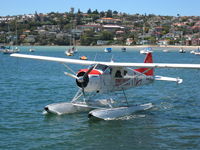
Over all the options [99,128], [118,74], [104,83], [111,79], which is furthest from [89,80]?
[118,74]

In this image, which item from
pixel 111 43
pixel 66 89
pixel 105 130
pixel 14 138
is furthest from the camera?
pixel 111 43

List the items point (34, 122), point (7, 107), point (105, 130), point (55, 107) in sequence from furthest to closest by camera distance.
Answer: point (7, 107) → point (55, 107) → point (34, 122) → point (105, 130)

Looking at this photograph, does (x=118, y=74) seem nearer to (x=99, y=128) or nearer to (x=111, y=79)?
(x=111, y=79)

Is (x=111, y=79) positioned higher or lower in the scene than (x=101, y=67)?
lower

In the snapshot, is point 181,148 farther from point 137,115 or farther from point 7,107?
point 7,107

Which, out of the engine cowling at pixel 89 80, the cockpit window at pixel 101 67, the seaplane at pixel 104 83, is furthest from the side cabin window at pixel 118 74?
the engine cowling at pixel 89 80

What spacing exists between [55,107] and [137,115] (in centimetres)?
335

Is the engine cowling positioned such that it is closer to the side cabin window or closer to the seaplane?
the seaplane

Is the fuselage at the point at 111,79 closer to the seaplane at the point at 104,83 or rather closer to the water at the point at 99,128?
the seaplane at the point at 104,83

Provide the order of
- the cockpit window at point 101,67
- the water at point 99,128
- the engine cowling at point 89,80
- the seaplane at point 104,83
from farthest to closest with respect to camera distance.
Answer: the cockpit window at point 101,67 < the seaplane at point 104,83 < the engine cowling at point 89,80 < the water at point 99,128

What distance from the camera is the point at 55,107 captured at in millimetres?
15258

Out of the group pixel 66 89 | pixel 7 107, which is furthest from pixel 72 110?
pixel 66 89

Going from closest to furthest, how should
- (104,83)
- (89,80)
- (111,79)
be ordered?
1. (89,80)
2. (104,83)
3. (111,79)

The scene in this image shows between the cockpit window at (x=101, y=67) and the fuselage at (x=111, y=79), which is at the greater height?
the cockpit window at (x=101, y=67)
